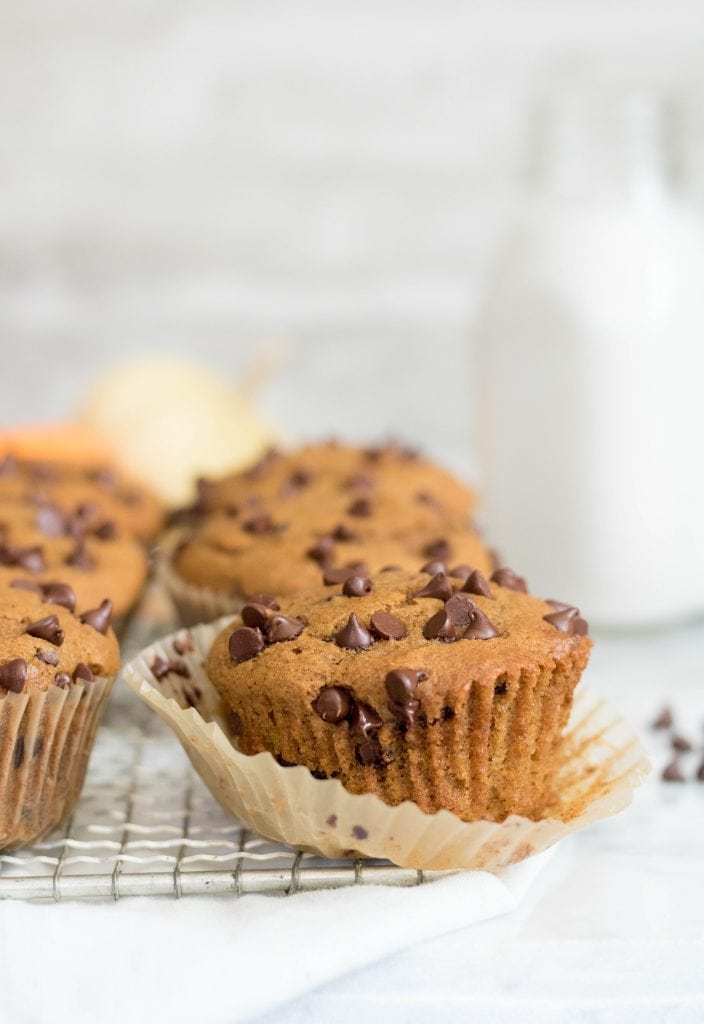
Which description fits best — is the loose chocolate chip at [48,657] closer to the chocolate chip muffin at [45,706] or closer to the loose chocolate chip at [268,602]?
the chocolate chip muffin at [45,706]

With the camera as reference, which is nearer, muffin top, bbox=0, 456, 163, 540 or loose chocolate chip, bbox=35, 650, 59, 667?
loose chocolate chip, bbox=35, 650, 59, 667

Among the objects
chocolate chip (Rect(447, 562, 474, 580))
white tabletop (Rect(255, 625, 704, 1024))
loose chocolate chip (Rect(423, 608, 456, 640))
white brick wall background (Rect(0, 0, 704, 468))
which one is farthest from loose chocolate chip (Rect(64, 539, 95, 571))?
white brick wall background (Rect(0, 0, 704, 468))

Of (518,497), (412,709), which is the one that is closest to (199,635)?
(412,709)

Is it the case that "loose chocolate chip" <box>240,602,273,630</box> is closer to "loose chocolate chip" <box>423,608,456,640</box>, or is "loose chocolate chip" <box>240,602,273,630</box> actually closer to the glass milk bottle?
"loose chocolate chip" <box>423,608,456,640</box>

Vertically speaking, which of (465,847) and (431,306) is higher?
(431,306)

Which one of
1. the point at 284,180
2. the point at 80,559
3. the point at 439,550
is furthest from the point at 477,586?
the point at 284,180

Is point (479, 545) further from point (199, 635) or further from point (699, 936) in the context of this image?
point (699, 936)
